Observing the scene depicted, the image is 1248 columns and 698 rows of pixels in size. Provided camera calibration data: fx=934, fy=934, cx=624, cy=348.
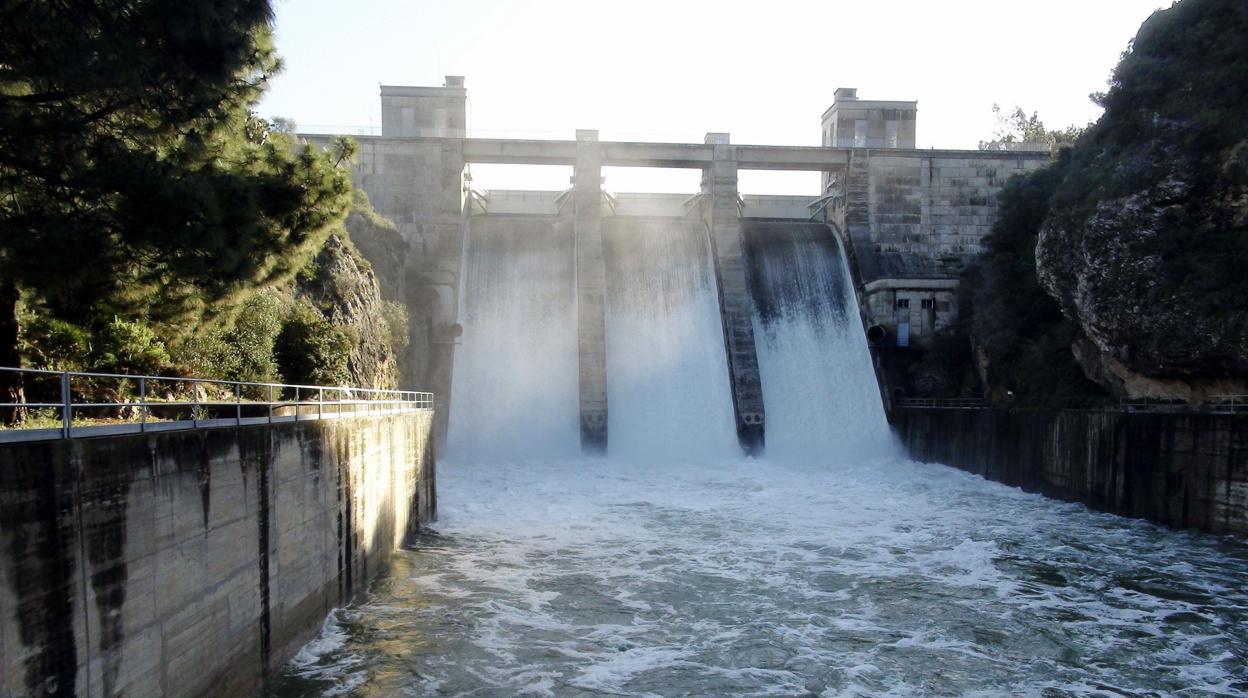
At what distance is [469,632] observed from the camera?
1291 cm

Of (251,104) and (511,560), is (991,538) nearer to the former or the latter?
(511,560)

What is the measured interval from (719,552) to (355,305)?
12.9 m

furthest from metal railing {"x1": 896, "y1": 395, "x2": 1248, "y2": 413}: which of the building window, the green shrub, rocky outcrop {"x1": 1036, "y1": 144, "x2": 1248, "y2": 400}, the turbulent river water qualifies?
the building window

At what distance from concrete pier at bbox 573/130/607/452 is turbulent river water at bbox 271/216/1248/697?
0.68 m

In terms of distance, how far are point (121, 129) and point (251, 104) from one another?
5.52ft

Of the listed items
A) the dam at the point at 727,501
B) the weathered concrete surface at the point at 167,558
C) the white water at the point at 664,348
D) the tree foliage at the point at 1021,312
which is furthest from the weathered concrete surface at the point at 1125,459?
the weathered concrete surface at the point at 167,558

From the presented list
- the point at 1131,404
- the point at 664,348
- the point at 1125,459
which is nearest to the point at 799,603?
the point at 1125,459

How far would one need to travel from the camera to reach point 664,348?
34.8 m

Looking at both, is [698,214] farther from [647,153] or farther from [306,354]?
[306,354]

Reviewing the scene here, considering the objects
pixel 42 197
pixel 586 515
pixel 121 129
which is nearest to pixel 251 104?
pixel 121 129

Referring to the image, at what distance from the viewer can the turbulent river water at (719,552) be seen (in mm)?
11609

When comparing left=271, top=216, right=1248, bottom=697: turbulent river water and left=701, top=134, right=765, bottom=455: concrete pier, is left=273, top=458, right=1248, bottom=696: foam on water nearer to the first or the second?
left=271, top=216, right=1248, bottom=697: turbulent river water

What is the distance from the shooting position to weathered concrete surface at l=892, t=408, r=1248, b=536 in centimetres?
1862

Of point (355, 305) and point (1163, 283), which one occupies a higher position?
point (1163, 283)
